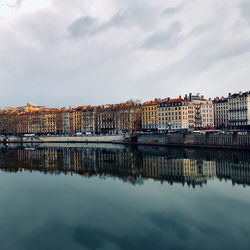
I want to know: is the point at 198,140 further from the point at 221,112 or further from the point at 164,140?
the point at 221,112

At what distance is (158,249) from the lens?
15383mm

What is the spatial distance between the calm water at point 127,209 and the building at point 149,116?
6934 centimetres

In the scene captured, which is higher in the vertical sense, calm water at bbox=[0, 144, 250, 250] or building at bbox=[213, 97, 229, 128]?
building at bbox=[213, 97, 229, 128]

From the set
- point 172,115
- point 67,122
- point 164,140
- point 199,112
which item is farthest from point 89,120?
point 164,140

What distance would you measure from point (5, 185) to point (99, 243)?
1780cm

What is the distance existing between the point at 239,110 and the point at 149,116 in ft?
104

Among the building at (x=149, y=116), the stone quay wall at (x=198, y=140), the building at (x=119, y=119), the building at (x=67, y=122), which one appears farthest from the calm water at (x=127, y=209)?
the building at (x=67, y=122)

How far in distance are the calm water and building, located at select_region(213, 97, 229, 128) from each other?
70757mm

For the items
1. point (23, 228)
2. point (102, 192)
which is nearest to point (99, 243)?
point (23, 228)

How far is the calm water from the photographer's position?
1650 centimetres

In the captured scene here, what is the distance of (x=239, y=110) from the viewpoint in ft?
313

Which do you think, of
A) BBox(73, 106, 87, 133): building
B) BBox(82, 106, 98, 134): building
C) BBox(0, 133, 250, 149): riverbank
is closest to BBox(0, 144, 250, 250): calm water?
BBox(0, 133, 250, 149): riverbank

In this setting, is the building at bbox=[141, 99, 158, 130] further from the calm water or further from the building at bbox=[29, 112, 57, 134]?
the calm water

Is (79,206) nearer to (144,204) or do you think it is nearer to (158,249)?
(144,204)
